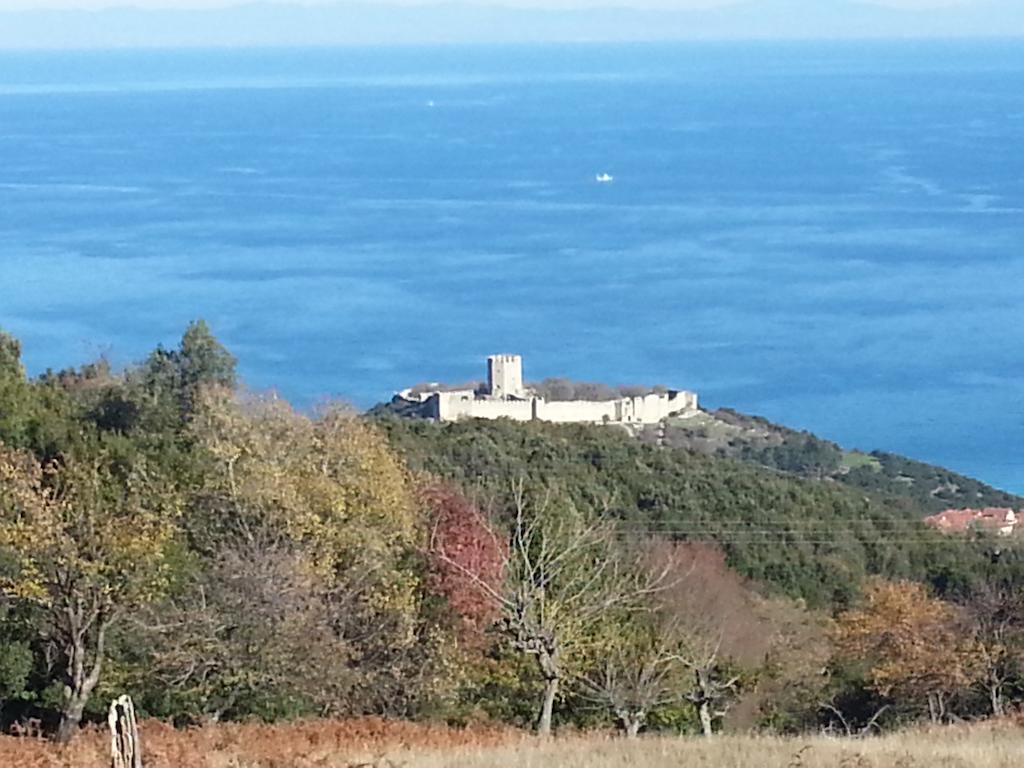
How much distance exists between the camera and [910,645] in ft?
43.3

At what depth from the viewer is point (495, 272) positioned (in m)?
54.8

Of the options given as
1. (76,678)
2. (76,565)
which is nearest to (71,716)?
(76,678)

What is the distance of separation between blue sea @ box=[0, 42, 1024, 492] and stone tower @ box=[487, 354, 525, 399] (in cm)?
423

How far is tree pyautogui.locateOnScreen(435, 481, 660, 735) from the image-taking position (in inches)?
346

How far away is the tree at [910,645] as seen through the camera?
12031mm

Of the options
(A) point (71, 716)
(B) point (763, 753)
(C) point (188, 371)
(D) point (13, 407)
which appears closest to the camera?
(B) point (763, 753)

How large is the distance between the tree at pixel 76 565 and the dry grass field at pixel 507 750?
3.45 ft

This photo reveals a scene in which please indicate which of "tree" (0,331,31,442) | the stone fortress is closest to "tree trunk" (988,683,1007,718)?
"tree" (0,331,31,442)

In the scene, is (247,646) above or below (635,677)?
above

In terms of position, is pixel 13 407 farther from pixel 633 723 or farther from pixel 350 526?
pixel 633 723

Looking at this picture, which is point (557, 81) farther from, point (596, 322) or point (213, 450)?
point (213, 450)

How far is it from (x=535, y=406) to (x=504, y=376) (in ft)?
9.36

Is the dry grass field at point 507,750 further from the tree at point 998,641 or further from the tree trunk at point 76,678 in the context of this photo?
the tree at point 998,641

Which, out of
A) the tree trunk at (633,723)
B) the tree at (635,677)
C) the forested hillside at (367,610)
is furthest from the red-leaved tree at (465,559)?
the tree trunk at (633,723)
